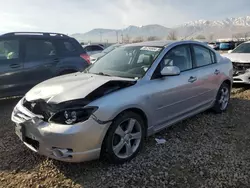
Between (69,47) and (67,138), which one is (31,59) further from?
(67,138)

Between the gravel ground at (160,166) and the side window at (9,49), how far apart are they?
2070 mm

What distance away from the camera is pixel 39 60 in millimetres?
6219

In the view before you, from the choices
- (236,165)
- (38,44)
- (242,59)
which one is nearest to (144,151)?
(236,165)

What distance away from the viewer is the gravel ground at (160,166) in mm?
3029

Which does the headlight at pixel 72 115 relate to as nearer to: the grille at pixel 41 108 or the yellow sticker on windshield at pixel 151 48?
the grille at pixel 41 108

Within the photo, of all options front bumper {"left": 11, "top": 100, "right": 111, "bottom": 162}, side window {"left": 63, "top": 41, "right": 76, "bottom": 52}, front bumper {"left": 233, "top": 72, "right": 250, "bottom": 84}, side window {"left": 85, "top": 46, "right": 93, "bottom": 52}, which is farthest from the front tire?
side window {"left": 85, "top": 46, "right": 93, "bottom": 52}

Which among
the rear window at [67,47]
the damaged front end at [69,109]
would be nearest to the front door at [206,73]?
the damaged front end at [69,109]

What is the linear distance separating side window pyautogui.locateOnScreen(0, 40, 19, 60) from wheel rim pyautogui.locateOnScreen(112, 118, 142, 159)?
3.73 m

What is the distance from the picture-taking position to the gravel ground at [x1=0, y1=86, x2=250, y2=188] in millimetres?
3029

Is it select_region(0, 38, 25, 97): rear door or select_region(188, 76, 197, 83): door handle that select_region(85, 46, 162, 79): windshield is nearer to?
select_region(188, 76, 197, 83): door handle

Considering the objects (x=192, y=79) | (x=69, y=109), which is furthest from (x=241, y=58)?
(x=69, y=109)

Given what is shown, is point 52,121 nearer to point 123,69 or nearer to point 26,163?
point 26,163

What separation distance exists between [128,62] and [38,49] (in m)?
3.02

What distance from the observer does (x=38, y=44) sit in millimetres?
6340
